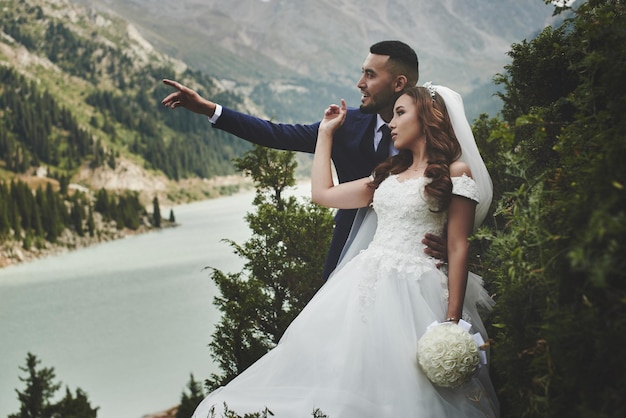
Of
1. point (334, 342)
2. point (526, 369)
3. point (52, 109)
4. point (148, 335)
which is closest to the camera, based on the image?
point (526, 369)

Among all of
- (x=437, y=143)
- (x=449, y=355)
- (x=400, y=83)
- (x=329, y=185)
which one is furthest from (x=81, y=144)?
(x=449, y=355)

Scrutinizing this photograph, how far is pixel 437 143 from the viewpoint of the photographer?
379 centimetres

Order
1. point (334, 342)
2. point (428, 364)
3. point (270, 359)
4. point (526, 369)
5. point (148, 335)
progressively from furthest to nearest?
point (148, 335), point (270, 359), point (334, 342), point (428, 364), point (526, 369)

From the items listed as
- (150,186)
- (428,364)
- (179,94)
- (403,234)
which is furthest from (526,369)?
(150,186)

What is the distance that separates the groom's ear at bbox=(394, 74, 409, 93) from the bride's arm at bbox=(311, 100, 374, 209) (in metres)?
0.47

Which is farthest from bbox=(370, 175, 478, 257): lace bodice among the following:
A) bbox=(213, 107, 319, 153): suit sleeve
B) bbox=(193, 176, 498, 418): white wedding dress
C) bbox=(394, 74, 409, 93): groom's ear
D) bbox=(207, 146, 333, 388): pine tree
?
bbox=(207, 146, 333, 388): pine tree

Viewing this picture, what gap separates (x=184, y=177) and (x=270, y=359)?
14229 cm

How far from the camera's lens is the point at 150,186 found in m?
126

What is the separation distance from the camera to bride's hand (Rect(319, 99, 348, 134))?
4.21 meters

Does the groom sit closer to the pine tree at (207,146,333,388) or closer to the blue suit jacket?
the blue suit jacket

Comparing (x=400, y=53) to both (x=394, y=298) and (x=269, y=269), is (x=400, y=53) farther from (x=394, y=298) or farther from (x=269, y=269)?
(x=269, y=269)

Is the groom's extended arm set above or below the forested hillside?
below

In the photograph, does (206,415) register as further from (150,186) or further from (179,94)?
(150,186)

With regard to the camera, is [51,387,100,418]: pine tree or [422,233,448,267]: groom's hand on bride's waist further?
[51,387,100,418]: pine tree
